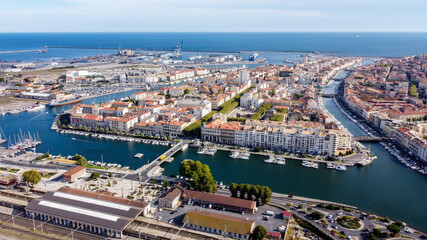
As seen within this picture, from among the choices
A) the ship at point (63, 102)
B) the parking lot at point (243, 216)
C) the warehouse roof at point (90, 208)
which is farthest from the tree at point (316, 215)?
the ship at point (63, 102)

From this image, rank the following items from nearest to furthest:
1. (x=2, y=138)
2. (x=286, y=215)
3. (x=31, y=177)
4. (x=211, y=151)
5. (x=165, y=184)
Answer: (x=286, y=215) < (x=165, y=184) < (x=31, y=177) < (x=211, y=151) < (x=2, y=138)

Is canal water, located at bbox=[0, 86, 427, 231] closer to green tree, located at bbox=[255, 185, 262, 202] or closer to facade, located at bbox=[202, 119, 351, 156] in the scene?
facade, located at bbox=[202, 119, 351, 156]

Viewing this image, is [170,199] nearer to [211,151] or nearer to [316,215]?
[316,215]

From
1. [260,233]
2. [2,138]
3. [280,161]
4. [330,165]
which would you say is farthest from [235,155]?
[2,138]

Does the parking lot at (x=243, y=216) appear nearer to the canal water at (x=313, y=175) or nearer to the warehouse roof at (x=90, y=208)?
the warehouse roof at (x=90, y=208)

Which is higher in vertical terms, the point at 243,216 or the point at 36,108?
the point at 36,108

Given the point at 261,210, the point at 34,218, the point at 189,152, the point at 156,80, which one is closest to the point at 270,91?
the point at 156,80
